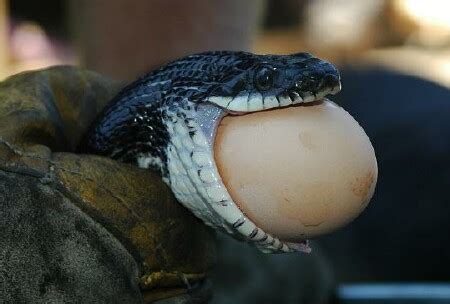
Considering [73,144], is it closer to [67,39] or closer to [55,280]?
[55,280]

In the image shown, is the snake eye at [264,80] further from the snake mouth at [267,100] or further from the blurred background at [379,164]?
the blurred background at [379,164]

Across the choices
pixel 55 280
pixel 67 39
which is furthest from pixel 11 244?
pixel 67 39

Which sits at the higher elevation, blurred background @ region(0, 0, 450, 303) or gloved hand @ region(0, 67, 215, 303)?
gloved hand @ region(0, 67, 215, 303)

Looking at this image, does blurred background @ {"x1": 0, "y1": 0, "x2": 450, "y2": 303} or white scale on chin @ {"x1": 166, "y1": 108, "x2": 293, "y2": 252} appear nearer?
white scale on chin @ {"x1": 166, "y1": 108, "x2": 293, "y2": 252}

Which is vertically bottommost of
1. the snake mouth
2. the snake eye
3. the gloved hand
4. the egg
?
the gloved hand

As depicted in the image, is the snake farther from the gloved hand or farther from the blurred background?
the blurred background

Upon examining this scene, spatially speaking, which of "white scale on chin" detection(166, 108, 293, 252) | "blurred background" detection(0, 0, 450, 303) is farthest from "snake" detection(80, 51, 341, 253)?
"blurred background" detection(0, 0, 450, 303)

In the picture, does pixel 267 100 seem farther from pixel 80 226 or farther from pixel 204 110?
pixel 80 226
